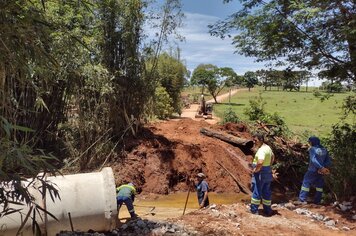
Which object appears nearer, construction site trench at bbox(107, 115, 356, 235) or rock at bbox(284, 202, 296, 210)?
construction site trench at bbox(107, 115, 356, 235)

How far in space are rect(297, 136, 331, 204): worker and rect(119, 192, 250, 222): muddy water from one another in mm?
2916

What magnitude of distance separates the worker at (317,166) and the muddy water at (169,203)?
292cm

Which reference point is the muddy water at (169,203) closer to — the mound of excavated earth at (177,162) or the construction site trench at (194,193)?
the construction site trench at (194,193)

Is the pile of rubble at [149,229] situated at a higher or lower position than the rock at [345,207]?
higher

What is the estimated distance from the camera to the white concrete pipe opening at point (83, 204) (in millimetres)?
5719

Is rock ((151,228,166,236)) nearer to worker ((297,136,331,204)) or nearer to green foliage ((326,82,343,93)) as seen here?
worker ((297,136,331,204))

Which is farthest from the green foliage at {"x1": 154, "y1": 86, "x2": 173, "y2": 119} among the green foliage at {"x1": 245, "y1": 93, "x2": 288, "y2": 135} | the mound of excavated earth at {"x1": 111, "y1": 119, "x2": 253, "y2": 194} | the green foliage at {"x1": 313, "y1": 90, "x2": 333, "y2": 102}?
the green foliage at {"x1": 313, "y1": 90, "x2": 333, "y2": 102}

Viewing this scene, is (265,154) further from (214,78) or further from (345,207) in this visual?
(214,78)

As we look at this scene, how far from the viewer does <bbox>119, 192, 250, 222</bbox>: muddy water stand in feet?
30.2

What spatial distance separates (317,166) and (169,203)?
14.2ft

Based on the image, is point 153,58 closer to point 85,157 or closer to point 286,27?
point 85,157

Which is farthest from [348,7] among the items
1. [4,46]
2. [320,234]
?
[4,46]

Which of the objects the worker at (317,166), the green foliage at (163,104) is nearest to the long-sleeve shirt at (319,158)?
the worker at (317,166)

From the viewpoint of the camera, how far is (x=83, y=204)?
19.4ft
